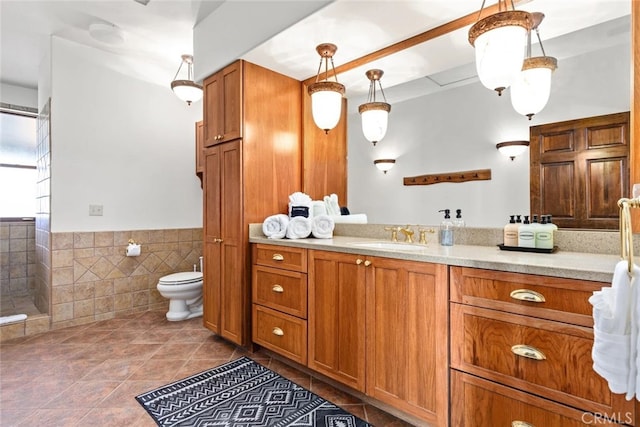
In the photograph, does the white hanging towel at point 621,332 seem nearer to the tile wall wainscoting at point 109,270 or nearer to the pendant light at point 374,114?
the pendant light at point 374,114

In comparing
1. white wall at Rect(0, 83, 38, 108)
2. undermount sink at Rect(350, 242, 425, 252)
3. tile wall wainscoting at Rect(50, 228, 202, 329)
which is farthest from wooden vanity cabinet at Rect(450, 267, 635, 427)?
white wall at Rect(0, 83, 38, 108)

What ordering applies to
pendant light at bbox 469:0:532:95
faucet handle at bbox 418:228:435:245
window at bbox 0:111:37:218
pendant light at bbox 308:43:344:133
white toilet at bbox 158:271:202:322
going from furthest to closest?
window at bbox 0:111:37:218, white toilet at bbox 158:271:202:322, pendant light at bbox 308:43:344:133, faucet handle at bbox 418:228:435:245, pendant light at bbox 469:0:532:95

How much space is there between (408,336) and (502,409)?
1.44 feet

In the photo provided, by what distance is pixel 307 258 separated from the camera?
2035mm

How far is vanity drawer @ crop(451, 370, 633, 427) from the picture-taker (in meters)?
1.12

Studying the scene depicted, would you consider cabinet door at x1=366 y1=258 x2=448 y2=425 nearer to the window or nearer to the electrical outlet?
the electrical outlet

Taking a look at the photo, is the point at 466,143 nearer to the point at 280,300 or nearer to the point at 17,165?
the point at 280,300

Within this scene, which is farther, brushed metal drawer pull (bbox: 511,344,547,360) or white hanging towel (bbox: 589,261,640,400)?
brushed metal drawer pull (bbox: 511,344,547,360)

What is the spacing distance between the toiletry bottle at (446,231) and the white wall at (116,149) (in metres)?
3.07

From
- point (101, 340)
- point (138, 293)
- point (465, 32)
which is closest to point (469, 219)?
point (465, 32)

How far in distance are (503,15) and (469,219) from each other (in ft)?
3.42

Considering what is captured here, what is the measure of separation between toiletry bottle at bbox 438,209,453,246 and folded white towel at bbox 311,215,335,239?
2.51 ft

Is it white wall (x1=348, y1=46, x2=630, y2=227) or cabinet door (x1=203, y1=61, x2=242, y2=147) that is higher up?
cabinet door (x1=203, y1=61, x2=242, y2=147)

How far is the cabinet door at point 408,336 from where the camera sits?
1.43 metres
